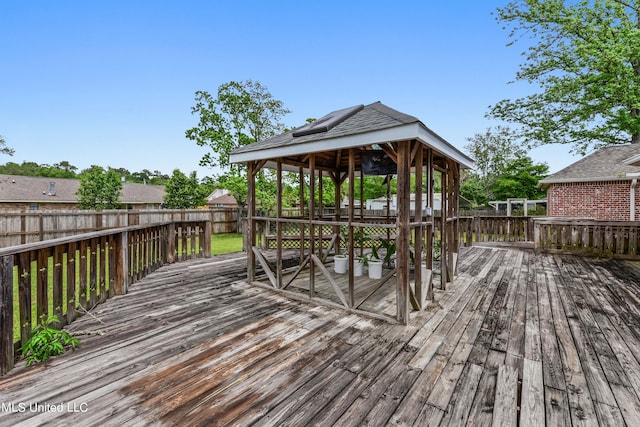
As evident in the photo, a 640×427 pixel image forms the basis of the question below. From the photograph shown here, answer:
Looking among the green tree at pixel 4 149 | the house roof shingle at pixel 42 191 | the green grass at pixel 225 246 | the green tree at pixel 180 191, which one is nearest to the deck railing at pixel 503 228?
the green grass at pixel 225 246

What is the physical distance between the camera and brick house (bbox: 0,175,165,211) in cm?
1828

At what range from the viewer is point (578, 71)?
39.3 feet

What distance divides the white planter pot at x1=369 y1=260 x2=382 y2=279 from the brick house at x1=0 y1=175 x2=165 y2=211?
2457 cm

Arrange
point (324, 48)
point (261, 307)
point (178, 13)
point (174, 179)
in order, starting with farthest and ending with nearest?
point (174, 179) < point (324, 48) < point (178, 13) < point (261, 307)

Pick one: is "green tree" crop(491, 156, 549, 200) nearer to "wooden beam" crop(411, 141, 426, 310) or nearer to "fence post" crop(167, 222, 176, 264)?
"wooden beam" crop(411, 141, 426, 310)

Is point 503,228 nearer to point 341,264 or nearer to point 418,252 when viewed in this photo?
point 341,264

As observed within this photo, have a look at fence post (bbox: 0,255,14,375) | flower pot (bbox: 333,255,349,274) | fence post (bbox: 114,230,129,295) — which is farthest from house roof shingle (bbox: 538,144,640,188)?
fence post (bbox: 0,255,14,375)

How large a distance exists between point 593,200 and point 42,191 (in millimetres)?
33333

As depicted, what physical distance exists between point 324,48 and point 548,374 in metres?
13.0

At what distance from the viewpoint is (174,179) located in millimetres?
21922

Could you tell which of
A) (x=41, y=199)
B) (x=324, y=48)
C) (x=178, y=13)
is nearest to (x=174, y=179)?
(x=41, y=199)

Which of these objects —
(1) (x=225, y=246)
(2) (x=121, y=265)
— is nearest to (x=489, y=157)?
(1) (x=225, y=246)

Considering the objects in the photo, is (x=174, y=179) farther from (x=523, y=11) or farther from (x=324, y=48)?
(x=523, y=11)

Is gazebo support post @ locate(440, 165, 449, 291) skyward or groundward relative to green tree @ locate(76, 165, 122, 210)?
groundward
